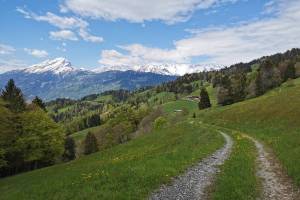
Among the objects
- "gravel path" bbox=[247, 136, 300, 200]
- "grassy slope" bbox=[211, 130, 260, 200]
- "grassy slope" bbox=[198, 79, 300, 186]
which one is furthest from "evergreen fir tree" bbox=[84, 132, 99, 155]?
"gravel path" bbox=[247, 136, 300, 200]

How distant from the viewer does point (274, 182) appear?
22234 millimetres

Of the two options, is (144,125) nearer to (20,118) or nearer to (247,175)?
(20,118)

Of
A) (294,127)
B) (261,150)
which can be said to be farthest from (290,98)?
(261,150)

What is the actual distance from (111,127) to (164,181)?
130706 millimetres

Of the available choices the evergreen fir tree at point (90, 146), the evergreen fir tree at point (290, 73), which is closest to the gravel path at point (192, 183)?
the evergreen fir tree at point (90, 146)

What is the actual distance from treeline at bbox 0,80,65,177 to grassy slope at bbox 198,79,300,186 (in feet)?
119

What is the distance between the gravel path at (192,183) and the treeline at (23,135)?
4274cm

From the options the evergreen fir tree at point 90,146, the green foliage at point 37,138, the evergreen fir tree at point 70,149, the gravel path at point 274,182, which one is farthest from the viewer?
the evergreen fir tree at point 70,149

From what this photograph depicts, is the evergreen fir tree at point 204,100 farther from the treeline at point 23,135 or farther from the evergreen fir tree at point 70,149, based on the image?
the treeline at point 23,135

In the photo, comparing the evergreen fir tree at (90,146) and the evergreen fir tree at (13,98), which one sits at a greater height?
the evergreen fir tree at (13,98)

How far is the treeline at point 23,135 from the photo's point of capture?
66062mm

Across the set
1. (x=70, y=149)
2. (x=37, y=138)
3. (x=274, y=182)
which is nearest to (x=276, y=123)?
(x=274, y=182)

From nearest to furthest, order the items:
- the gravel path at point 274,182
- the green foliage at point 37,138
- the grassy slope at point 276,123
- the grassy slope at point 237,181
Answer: the grassy slope at point 237,181, the gravel path at point 274,182, the grassy slope at point 276,123, the green foliage at point 37,138

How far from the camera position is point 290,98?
72.2m
